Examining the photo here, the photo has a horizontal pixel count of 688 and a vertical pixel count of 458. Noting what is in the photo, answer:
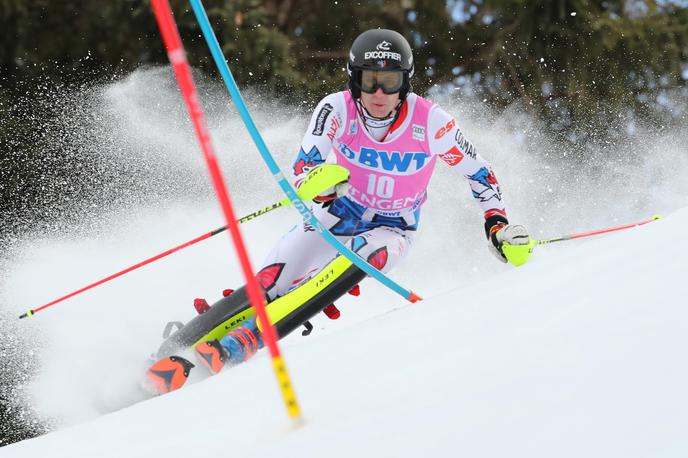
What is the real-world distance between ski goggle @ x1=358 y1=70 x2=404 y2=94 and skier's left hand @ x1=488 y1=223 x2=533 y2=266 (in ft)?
3.02

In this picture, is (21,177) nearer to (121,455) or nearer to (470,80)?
(470,80)

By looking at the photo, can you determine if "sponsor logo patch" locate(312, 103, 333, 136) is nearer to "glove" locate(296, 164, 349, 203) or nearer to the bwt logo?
the bwt logo

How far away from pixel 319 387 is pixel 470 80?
9.88m

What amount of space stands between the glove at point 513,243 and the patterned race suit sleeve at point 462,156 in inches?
8.0

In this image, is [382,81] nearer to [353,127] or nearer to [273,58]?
[353,127]

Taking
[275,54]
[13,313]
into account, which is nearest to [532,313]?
[13,313]

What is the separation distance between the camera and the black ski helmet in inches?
144

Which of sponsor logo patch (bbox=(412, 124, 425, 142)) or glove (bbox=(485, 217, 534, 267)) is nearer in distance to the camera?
glove (bbox=(485, 217, 534, 267))

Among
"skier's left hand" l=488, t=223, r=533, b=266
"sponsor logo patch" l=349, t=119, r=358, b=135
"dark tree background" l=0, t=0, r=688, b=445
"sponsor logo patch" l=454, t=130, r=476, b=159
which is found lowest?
"skier's left hand" l=488, t=223, r=533, b=266

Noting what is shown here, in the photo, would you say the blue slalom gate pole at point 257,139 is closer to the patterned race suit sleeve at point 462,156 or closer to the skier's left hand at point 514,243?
the skier's left hand at point 514,243

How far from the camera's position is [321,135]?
12.6ft

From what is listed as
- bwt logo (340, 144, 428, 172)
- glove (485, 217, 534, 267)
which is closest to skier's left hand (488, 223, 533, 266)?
glove (485, 217, 534, 267)

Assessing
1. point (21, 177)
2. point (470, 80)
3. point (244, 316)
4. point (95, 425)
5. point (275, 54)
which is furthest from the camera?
point (470, 80)

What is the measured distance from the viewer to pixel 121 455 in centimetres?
196
